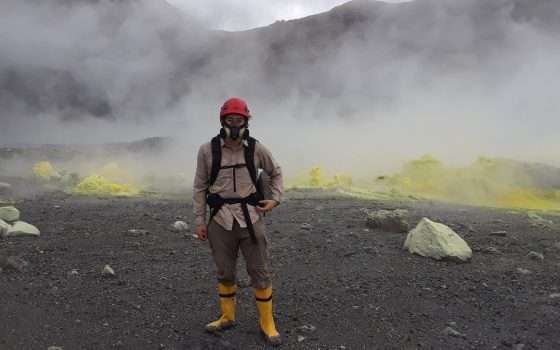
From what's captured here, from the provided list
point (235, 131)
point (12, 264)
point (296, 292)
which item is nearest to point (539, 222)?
point (296, 292)

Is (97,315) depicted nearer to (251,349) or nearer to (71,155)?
(251,349)

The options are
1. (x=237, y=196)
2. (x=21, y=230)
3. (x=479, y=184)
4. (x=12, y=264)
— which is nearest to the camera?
(x=237, y=196)

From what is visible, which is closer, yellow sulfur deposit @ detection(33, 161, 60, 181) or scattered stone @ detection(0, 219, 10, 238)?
scattered stone @ detection(0, 219, 10, 238)

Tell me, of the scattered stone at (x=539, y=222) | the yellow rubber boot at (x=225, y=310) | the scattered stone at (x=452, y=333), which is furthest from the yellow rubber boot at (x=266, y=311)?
the scattered stone at (x=539, y=222)

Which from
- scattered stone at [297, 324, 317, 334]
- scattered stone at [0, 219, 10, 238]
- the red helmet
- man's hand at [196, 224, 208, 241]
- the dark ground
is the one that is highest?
the red helmet

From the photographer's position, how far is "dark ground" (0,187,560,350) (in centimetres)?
290

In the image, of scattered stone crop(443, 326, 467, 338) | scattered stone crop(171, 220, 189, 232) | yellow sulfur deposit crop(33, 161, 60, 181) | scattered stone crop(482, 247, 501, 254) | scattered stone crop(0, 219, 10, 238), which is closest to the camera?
scattered stone crop(443, 326, 467, 338)

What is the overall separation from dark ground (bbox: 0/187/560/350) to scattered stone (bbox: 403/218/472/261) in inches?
3.8

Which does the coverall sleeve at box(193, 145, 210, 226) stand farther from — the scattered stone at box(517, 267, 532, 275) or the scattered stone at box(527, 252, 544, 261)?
the scattered stone at box(527, 252, 544, 261)

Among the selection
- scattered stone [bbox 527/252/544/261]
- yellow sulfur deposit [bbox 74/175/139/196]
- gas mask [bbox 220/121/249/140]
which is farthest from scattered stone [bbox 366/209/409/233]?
yellow sulfur deposit [bbox 74/175/139/196]

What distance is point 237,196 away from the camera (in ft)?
9.22

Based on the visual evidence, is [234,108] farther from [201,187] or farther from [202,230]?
[202,230]

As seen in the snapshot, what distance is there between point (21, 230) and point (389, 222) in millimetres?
3825

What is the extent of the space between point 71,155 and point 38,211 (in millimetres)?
10834
